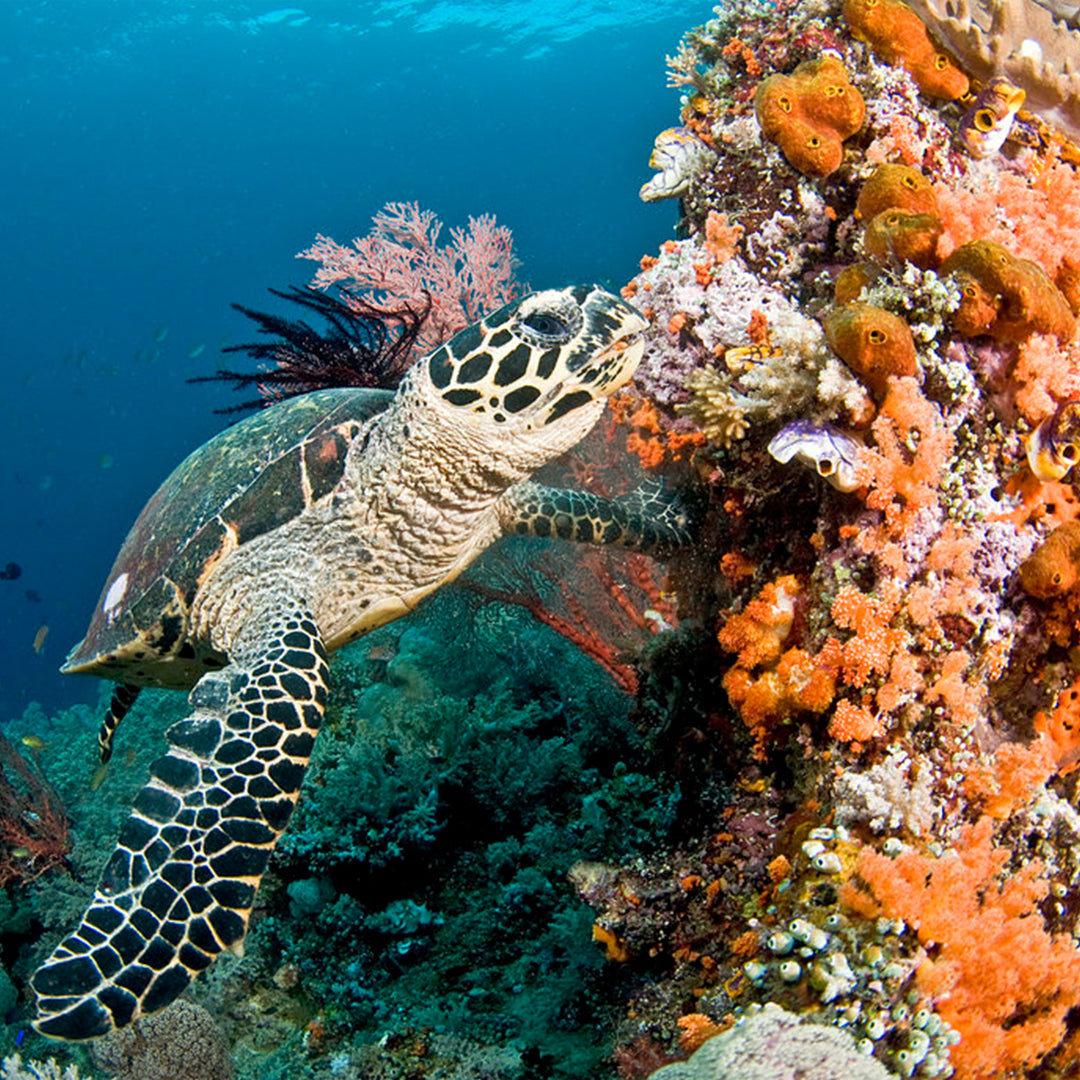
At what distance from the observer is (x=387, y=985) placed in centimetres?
304

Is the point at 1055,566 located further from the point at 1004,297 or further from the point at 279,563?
the point at 279,563

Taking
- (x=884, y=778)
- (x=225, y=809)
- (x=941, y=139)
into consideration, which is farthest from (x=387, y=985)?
(x=941, y=139)

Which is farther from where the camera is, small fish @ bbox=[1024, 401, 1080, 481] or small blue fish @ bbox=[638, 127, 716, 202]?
small blue fish @ bbox=[638, 127, 716, 202]

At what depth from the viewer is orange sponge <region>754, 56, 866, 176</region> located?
2.51m

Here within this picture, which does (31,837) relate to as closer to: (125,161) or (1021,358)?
(1021,358)

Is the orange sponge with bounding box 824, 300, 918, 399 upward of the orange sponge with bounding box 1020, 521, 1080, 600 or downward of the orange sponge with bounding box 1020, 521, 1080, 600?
upward

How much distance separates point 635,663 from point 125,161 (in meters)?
67.6

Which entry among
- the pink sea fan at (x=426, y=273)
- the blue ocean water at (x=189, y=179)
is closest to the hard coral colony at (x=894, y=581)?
the pink sea fan at (x=426, y=273)

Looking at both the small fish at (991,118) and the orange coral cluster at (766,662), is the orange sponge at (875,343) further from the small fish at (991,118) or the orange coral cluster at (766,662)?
the small fish at (991,118)

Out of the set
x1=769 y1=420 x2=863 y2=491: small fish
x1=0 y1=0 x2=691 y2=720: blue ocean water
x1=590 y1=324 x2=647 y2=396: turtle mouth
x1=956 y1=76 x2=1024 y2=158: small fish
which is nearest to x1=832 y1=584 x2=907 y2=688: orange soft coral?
x1=769 y1=420 x2=863 y2=491: small fish

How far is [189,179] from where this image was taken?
56.7 metres

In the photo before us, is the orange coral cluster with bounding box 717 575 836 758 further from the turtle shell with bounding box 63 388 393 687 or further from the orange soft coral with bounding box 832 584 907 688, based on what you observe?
the turtle shell with bounding box 63 388 393 687

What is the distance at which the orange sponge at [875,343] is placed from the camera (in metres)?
1.75

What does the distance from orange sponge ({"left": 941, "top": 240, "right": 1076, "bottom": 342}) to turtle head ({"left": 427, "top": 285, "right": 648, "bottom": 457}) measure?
100cm
